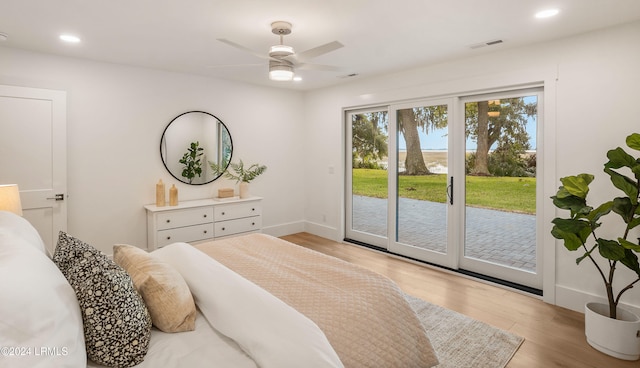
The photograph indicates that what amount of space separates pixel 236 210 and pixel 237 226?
0.22 meters

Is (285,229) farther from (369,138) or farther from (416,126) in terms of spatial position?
(416,126)

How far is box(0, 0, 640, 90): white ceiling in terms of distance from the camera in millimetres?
2469

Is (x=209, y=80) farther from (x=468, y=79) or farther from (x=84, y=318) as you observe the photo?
(x=84, y=318)

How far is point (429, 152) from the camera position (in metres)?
4.28

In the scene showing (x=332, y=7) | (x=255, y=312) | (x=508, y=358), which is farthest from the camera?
(x=332, y=7)

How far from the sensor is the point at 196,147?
15.4ft

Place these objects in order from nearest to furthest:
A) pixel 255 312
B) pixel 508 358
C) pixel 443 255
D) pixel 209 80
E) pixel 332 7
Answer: pixel 255 312 → pixel 508 358 → pixel 332 7 → pixel 443 255 → pixel 209 80

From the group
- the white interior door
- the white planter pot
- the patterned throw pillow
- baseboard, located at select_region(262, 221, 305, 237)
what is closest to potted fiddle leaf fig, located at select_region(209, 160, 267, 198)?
baseboard, located at select_region(262, 221, 305, 237)

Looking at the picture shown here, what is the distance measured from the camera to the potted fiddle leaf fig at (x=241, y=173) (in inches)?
192

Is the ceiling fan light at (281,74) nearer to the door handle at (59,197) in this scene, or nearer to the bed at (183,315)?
the bed at (183,315)

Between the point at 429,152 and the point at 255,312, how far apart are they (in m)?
3.40

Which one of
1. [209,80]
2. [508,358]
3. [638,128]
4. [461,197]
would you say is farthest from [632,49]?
[209,80]

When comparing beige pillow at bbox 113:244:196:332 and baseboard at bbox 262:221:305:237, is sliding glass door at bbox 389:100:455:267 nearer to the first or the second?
baseboard at bbox 262:221:305:237

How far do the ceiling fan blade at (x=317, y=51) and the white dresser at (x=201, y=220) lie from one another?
8.08 ft
